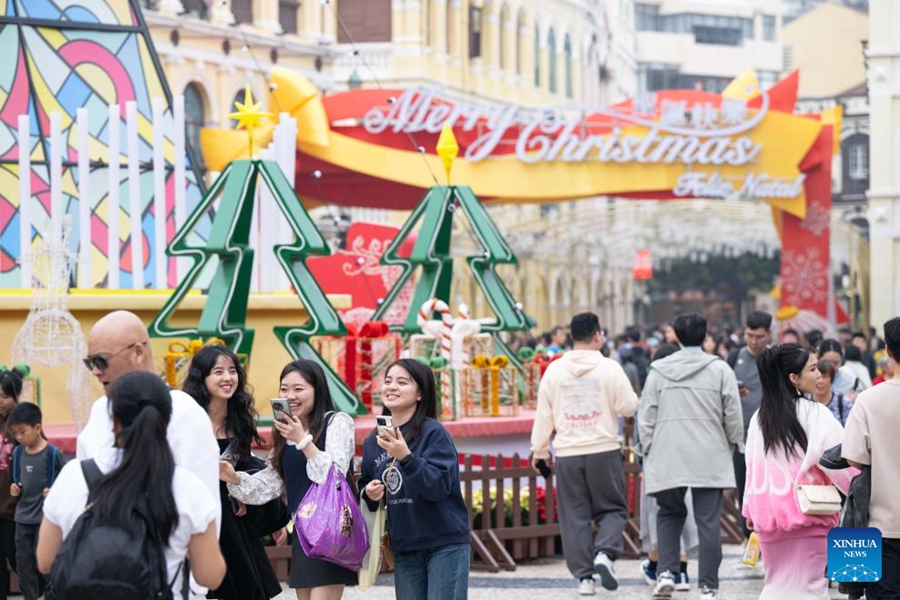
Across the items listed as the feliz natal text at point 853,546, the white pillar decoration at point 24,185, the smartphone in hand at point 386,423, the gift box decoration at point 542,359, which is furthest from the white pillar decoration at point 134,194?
the feliz natal text at point 853,546

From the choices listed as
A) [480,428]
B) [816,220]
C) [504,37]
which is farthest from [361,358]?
[504,37]

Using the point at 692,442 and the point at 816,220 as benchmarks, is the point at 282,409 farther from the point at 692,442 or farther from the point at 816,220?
the point at 816,220

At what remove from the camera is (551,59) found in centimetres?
6050

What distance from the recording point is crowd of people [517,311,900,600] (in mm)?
8594

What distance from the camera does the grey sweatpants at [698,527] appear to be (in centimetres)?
1096

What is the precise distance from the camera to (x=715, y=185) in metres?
30.1

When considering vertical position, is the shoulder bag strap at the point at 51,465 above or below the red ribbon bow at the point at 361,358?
below

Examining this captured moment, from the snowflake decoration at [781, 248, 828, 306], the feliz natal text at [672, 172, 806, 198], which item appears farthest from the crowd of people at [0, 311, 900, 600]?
the snowflake decoration at [781, 248, 828, 306]

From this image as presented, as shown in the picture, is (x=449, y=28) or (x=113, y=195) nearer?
(x=113, y=195)

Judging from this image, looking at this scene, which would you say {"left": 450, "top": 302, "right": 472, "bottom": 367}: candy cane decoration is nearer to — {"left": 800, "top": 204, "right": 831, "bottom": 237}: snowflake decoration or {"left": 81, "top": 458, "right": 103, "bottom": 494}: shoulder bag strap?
{"left": 81, "top": 458, "right": 103, "bottom": 494}: shoulder bag strap

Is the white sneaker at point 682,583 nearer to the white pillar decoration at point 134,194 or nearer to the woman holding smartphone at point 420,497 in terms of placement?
the woman holding smartphone at point 420,497

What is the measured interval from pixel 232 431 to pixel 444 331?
328 inches

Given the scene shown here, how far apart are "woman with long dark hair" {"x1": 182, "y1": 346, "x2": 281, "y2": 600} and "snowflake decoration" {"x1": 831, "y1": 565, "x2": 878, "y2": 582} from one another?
7.47 feet

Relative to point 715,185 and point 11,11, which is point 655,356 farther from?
point 715,185
